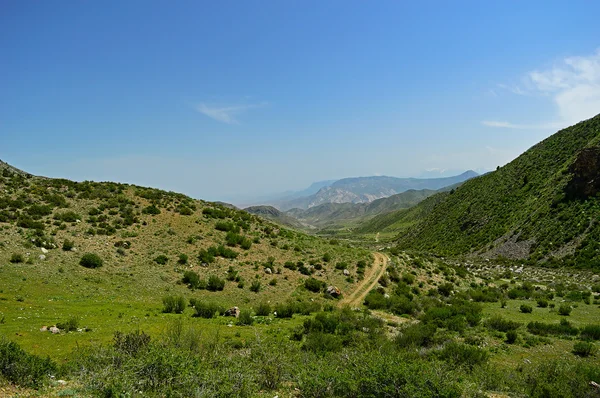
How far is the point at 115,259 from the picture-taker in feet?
84.7

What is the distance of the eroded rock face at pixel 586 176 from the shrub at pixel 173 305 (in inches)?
2300

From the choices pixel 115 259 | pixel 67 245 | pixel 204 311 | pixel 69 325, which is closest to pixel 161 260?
pixel 115 259

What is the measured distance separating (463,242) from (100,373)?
7052cm

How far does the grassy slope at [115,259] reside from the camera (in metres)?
16.4

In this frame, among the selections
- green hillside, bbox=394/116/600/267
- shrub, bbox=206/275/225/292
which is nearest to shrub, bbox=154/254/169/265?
shrub, bbox=206/275/225/292

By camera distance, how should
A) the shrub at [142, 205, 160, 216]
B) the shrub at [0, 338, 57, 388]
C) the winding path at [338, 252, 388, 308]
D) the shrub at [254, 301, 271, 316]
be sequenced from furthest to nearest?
1. the shrub at [142, 205, 160, 216]
2. the winding path at [338, 252, 388, 308]
3. the shrub at [254, 301, 271, 316]
4. the shrub at [0, 338, 57, 388]

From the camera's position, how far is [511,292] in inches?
1163

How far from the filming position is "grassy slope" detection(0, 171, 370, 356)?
53.9 feet

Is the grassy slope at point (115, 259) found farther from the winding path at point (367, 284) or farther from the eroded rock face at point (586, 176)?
the eroded rock face at point (586, 176)

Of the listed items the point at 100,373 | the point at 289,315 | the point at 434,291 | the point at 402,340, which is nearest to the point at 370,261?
the point at 434,291

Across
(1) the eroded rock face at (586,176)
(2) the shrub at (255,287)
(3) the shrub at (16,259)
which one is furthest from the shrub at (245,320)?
(1) the eroded rock face at (586,176)

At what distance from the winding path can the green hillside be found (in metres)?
24.1

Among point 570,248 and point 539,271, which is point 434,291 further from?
point 570,248

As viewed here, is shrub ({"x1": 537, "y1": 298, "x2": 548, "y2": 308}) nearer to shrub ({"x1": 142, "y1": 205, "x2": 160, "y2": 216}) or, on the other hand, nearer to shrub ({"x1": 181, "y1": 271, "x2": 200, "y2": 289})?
shrub ({"x1": 181, "y1": 271, "x2": 200, "y2": 289})
